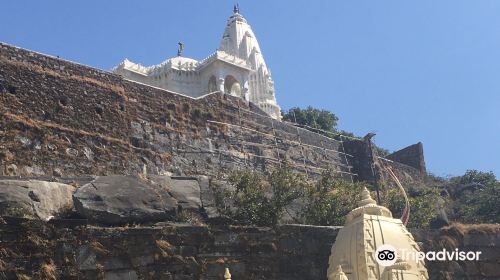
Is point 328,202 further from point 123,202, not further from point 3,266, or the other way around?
point 3,266

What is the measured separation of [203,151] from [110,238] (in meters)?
10.2

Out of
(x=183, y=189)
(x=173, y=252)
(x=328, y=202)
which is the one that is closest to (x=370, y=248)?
(x=173, y=252)

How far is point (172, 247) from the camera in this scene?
47.4 ft

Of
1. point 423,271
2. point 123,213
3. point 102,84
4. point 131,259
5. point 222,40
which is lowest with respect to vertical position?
point 423,271

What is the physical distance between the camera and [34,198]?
15086mm

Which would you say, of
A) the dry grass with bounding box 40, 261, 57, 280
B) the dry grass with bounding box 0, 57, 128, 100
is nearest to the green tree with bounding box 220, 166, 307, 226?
the dry grass with bounding box 40, 261, 57, 280

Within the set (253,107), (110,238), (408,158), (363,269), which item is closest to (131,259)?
(110,238)

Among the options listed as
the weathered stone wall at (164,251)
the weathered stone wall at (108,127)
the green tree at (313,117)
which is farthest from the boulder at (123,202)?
the green tree at (313,117)

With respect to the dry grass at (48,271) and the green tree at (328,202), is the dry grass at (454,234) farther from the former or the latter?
the dry grass at (48,271)

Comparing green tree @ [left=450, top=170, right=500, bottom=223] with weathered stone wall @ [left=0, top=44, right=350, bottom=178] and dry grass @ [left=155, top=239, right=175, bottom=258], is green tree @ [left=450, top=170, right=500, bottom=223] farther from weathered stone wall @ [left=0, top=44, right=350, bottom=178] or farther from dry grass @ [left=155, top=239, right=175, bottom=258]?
dry grass @ [left=155, top=239, right=175, bottom=258]

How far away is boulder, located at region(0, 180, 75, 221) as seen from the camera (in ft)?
46.9

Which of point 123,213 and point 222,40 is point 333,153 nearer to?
point 123,213

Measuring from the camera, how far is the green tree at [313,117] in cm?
4812

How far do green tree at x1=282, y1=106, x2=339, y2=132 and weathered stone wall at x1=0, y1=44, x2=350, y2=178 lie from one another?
2120 centimetres
